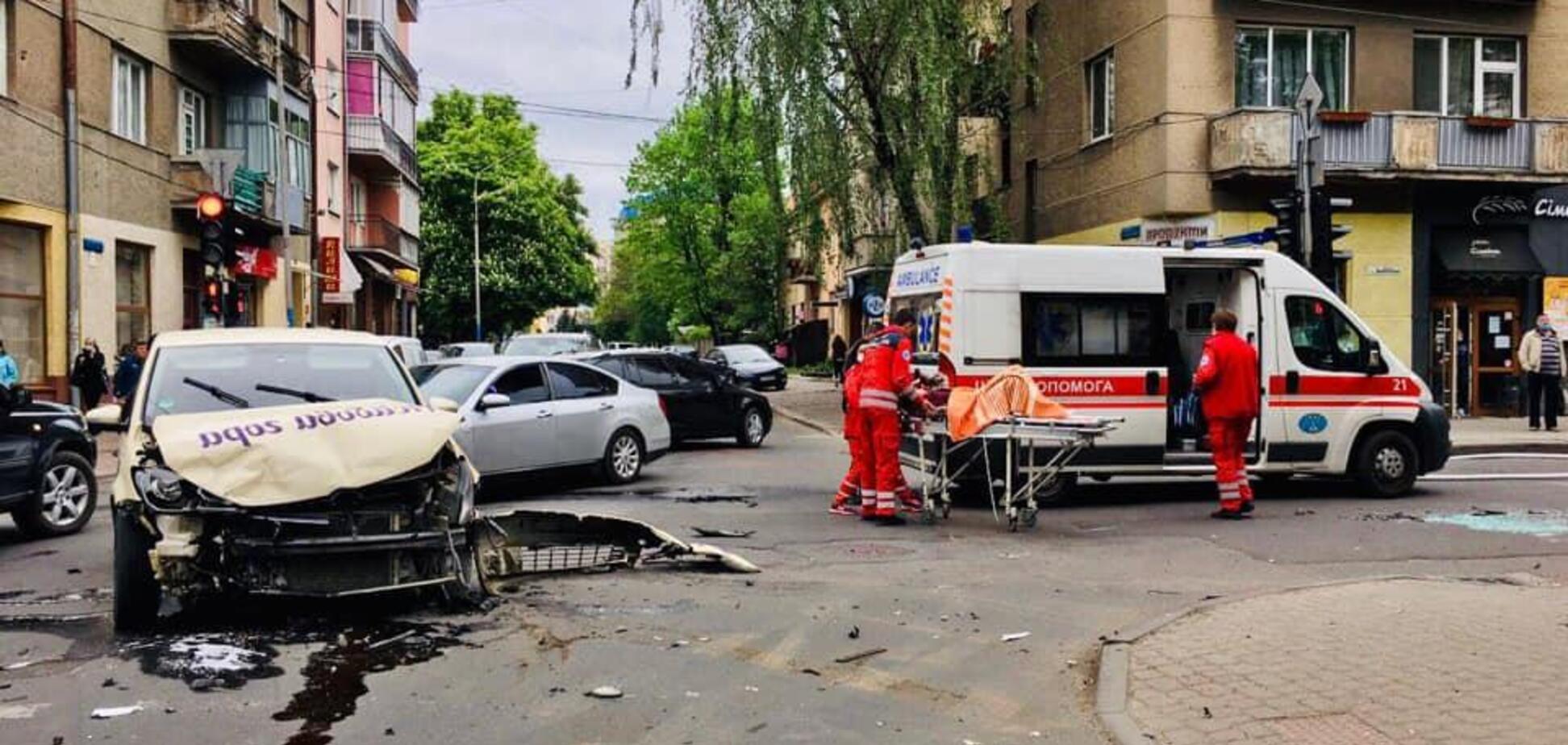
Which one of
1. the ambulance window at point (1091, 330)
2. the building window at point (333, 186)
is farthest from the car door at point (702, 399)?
the building window at point (333, 186)

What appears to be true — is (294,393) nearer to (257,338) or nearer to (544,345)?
(257,338)

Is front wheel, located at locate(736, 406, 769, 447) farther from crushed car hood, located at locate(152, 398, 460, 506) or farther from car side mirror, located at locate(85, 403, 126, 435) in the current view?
crushed car hood, located at locate(152, 398, 460, 506)

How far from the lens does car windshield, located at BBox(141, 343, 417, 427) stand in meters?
7.93

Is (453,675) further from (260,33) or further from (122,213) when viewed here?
(260,33)

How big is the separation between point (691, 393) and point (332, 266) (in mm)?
18849

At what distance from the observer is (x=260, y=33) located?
28.6 m

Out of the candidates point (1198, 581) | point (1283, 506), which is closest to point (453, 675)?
point (1198, 581)

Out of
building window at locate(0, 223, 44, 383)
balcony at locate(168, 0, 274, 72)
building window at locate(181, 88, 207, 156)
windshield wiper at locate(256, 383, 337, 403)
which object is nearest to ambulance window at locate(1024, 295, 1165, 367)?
windshield wiper at locate(256, 383, 337, 403)

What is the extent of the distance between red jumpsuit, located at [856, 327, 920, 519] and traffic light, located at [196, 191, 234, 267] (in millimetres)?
10192

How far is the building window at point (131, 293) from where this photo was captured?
2409 centimetres

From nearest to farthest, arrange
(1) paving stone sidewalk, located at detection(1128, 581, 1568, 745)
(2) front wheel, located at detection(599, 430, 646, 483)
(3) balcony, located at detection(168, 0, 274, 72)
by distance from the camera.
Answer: (1) paving stone sidewalk, located at detection(1128, 581, 1568, 745)
(2) front wheel, located at detection(599, 430, 646, 483)
(3) balcony, located at detection(168, 0, 274, 72)

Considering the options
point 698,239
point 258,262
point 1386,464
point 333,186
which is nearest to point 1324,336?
point 1386,464

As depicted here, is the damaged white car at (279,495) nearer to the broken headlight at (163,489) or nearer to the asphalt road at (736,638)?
the broken headlight at (163,489)

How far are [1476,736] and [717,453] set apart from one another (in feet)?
46.4
